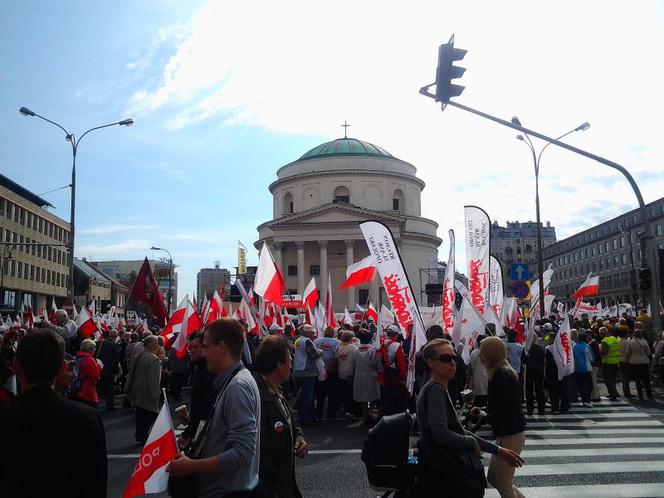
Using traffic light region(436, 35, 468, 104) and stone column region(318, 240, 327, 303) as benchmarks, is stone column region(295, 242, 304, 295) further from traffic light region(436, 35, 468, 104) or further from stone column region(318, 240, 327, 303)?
traffic light region(436, 35, 468, 104)

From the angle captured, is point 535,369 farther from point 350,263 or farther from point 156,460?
point 350,263

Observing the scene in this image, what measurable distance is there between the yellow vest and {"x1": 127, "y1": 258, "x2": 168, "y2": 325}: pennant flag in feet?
34.3

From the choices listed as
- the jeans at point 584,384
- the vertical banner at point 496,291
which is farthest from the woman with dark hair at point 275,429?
the vertical banner at point 496,291

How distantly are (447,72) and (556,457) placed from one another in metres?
6.25

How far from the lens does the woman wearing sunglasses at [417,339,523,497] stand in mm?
3826

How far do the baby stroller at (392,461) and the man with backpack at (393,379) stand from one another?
620 centimetres

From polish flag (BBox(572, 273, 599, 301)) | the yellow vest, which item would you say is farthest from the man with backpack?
polish flag (BBox(572, 273, 599, 301))

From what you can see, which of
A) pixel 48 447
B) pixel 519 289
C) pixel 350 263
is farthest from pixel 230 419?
pixel 350 263

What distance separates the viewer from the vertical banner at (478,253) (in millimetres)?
13125

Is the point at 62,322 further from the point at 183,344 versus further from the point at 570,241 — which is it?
the point at 570,241

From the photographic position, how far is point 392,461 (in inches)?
159

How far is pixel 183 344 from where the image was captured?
12289 millimetres

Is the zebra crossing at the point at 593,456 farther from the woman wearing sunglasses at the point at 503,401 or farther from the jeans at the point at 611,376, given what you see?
the jeans at the point at 611,376

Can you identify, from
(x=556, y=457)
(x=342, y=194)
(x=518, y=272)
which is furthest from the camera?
(x=342, y=194)
